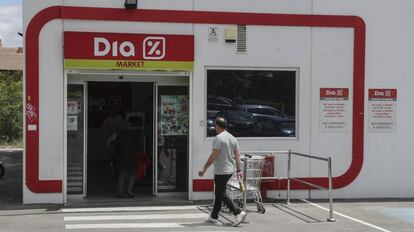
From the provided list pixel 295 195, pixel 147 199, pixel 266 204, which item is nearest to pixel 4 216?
pixel 147 199

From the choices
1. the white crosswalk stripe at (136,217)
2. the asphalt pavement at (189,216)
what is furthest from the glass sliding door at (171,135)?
the white crosswalk stripe at (136,217)

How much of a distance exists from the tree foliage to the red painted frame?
17009 millimetres

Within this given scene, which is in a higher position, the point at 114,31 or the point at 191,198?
the point at 114,31

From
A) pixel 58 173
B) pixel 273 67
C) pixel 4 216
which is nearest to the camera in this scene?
pixel 4 216

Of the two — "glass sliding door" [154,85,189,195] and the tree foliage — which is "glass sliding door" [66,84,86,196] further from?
the tree foliage

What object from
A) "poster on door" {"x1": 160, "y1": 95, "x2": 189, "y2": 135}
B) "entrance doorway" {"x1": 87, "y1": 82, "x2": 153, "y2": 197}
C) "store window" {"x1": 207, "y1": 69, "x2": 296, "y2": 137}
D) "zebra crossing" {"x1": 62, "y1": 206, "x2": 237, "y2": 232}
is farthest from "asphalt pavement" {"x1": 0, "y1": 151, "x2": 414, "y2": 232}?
"entrance doorway" {"x1": 87, "y1": 82, "x2": 153, "y2": 197}

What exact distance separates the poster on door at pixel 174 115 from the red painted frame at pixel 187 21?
47.4 inches

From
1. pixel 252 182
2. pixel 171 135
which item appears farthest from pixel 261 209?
pixel 171 135

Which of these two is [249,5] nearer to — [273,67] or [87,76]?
[273,67]

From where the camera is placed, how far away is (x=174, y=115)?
41.0ft

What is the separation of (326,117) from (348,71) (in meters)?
1.08

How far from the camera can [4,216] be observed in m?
10.4

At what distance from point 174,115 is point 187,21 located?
199 cm

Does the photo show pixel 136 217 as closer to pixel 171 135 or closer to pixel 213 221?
pixel 213 221
